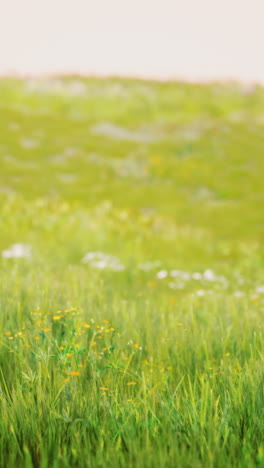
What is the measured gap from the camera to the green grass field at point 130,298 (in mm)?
2262

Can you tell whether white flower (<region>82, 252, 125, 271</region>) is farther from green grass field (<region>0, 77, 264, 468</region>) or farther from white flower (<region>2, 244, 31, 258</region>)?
white flower (<region>2, 244, 31, 258</region>)

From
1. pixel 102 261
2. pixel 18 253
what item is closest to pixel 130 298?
pixel 18 253

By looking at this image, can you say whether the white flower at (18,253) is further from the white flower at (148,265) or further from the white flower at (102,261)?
the white flower at (148,265)

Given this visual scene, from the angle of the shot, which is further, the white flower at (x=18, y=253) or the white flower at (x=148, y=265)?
the white flower at (x=148, y=265)

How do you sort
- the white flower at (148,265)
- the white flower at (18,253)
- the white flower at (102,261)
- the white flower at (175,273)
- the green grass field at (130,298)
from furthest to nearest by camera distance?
the white flower at (148,265) → the white flower at (175,273) → the white flower at (102,261) → the white flower at (18,253) → the green grass field at (130,298)

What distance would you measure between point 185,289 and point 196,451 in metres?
6.76

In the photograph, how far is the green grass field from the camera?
2262 mm

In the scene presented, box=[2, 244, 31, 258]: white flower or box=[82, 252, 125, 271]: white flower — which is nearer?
box=[2, 244, 31, 258]: white flower

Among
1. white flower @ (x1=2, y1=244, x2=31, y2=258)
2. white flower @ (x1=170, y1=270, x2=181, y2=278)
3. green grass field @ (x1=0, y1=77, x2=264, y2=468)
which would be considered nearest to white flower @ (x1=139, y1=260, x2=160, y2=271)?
green grass field @ (x1=0, y1=77, x2=264, y2=468)

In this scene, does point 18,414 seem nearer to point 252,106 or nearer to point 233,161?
point 233,161

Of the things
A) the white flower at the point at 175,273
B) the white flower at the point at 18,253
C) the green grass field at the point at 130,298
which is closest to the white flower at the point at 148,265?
the green grass field at the point at 130,298

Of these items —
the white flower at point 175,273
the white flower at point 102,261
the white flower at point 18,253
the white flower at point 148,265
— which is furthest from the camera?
the white flower at point 148,265

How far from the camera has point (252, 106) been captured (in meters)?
58.6

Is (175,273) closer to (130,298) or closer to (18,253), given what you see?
(18,253)
